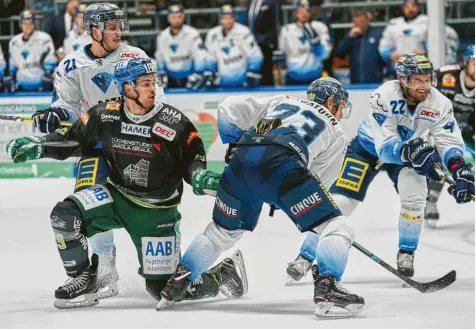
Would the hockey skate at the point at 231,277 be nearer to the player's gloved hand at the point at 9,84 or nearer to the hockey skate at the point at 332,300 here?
the hockey skate at the point at 332,300

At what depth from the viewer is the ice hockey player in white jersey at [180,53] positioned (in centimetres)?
1103

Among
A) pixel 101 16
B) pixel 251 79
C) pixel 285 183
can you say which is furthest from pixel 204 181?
pixel 251 79

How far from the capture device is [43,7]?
1172 centimetres

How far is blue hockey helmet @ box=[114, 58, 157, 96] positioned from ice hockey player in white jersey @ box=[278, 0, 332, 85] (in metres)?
5.82

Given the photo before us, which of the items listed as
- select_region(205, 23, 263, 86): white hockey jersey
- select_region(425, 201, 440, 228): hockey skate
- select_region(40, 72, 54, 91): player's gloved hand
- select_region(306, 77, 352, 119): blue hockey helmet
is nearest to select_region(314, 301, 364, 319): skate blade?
select_region(306, 77, 352, 119): blue hockey helmet

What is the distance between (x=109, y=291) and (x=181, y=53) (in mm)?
6064

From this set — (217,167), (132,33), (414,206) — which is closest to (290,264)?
(414,206)

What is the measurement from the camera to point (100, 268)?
5.40 metres

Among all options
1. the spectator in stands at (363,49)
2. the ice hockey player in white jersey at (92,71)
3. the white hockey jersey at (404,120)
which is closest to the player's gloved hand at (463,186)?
the white hockey jersey at (404,120)

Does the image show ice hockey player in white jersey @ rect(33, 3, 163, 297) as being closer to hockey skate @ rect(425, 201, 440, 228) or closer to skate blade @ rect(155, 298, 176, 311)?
skate blade @ rect(155, 298, 176, 311)

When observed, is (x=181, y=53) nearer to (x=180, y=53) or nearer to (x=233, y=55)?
(x=180, y=53)

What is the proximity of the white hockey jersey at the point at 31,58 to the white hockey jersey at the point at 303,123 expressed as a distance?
252 inches

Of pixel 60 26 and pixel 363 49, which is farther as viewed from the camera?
pixel 60 26

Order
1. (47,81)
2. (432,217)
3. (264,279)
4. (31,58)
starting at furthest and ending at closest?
1. (31,58)
2. (47,81)
3. (432,217)
4. (264,279)
